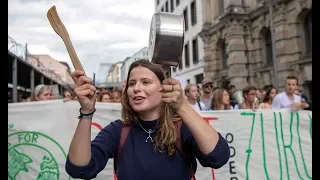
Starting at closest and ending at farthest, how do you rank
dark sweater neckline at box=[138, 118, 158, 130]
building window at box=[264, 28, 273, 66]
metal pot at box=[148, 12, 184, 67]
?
metal pot at box=[148, 12, 184, 67], dark sweater neckline at box=[138, 118, 158, 130], building window at box=[264, 28, 273, 66]

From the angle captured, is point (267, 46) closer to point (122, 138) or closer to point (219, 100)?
point (219, 100)

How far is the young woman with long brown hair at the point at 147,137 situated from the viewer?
145 centimetres

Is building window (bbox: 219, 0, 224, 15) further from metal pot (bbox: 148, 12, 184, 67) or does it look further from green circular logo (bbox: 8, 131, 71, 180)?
metal pot (bbox: 148, 12, 184, 67)

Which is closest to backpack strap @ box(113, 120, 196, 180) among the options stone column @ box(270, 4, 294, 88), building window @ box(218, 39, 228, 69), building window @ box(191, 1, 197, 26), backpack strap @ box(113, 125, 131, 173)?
backpack strap @ box(113, 125, 131, 173)

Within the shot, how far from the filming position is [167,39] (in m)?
1.53

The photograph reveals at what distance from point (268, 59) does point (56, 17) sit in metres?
16.1

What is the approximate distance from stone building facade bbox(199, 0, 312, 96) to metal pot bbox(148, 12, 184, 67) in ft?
40.8

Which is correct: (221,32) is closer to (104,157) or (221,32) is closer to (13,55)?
(13,55)

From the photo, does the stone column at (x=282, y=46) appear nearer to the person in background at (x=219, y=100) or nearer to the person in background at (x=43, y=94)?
the person in background at (x=219, y=100)

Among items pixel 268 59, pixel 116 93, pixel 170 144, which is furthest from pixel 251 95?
pixel 268 59

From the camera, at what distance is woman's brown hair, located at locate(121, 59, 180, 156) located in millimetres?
1562

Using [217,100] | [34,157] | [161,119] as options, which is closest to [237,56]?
[217,100]

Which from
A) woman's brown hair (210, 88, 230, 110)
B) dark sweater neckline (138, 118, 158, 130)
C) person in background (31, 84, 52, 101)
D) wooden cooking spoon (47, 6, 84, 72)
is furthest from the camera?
woman's brown hair (210, 88, 230, 110)

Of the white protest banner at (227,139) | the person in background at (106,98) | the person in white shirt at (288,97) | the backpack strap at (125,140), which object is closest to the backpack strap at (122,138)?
the backpack strap at (125,140)
